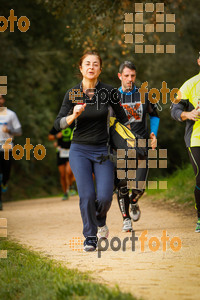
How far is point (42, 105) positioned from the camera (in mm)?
27688

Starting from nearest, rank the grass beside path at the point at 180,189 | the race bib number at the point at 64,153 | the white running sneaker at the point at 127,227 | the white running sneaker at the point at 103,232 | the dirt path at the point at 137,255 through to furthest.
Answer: the dirt path at the point at 137,255
the white running sneaker at the point at 103,232
the white running sneaker at the point at 127,227
the grass beside path at the point at 180,189
the race bib number at the point at 64,153

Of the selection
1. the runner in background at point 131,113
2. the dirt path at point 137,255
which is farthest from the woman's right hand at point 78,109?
the runner in background at point 131,113

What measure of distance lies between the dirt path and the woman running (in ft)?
1.63

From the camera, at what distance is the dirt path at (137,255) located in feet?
15.5

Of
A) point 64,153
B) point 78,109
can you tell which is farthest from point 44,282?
point 64,153

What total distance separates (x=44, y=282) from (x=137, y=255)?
5.36 feet

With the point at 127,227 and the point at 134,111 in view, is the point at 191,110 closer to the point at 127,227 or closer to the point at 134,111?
the point at 134,111

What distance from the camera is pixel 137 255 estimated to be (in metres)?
6.24

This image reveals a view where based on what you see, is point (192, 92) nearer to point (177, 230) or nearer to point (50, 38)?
point (177, 230)

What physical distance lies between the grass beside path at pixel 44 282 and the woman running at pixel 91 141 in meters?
0.79

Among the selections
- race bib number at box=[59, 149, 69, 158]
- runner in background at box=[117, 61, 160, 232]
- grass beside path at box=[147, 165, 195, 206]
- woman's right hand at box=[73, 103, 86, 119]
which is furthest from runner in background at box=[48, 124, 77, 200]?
woman's right hand at box=[73, 103, 86, 119]

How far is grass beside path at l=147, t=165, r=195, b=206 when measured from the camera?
491 inches

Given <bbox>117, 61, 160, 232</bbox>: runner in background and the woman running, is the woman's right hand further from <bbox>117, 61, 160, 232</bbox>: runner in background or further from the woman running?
<bbox>117, 61, 160, 232</bbox>: runner in background

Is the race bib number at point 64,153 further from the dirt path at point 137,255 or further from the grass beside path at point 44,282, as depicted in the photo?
the grass beside path at point 44,282
